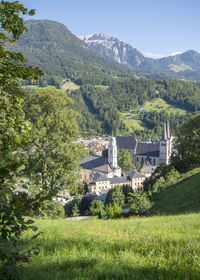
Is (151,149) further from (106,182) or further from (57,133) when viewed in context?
(57,133)

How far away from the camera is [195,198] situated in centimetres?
1612

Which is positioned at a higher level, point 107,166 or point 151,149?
point 151,149

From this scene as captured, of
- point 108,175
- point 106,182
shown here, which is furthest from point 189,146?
point 108,175

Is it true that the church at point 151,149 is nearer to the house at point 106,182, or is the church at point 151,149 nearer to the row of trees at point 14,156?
the house at point 106,182

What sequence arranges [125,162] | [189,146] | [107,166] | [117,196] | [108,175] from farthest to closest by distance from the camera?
[125,162], [107,166], [108,175], [117,196], [189,146]

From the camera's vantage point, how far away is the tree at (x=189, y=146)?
3362cm

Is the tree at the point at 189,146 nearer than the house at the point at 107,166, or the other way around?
the tree at the point at 189,146

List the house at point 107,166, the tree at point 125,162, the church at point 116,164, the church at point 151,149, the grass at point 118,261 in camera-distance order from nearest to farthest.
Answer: the grass at point 118,261
the church at point 116,164
the house at point 107,166
the tree at point 125,162
the church at point 151,149

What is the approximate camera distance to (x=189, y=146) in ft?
110

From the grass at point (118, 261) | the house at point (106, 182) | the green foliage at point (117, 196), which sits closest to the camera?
the grass at point (118, 261)

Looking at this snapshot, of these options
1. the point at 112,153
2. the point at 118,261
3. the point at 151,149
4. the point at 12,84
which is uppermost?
the point at 12,84

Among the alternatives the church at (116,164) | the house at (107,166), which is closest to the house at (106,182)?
the church at (116,164)

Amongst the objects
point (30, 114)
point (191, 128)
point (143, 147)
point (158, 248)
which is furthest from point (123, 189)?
point (143, 147)

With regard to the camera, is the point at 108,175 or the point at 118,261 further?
the point at 108,175
